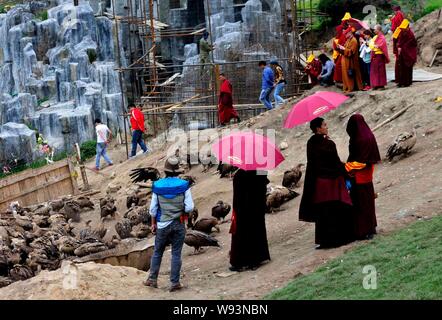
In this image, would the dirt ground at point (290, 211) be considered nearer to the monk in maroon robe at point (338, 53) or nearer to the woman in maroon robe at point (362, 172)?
the woman in maroon robe at point (362, 172)

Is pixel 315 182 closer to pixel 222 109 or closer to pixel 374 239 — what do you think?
pixel 374 239

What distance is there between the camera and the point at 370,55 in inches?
675

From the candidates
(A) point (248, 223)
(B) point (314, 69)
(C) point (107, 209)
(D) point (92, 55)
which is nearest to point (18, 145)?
(D) point (92, 55)

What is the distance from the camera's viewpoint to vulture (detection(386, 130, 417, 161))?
13438 mm

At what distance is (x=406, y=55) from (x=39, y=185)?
8860 millimetres

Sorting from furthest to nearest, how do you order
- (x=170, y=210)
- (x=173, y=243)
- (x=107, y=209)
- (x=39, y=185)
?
1. (x=39, y=185)
2. (x=107, y=209)
3. (x=173, y=243)
4. (x=170, y=210)

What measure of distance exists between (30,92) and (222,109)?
1938 centimetres

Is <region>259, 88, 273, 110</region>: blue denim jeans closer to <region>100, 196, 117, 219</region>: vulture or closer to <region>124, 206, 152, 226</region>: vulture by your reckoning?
<region>100, 196, 117, 219</region>: vulture

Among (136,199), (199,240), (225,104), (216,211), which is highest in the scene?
(225,104)

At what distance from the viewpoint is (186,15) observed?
1492 inches

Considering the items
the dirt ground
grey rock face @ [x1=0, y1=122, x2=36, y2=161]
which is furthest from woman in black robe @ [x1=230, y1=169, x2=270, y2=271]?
grey rock face @ [x1=0, y1=122, x2=36, y2=161]

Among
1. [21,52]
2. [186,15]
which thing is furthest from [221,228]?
[21,52]

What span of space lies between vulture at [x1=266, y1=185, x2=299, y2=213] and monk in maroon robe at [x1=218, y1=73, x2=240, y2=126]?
6505mm

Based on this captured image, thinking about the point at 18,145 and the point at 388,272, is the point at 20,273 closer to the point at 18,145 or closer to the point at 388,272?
the point at 388,272
